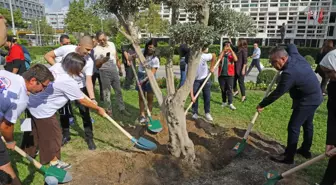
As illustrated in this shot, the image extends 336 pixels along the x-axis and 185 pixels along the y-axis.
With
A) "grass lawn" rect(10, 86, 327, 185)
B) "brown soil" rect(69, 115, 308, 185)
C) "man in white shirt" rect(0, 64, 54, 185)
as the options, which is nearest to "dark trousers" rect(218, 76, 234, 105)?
"grass lawn" rect(10, 86, 327, 185)

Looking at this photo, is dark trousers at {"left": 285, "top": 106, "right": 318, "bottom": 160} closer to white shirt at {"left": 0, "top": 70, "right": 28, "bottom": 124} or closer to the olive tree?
the olive tree

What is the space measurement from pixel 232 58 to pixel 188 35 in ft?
11.8

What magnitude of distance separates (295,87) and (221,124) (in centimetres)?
218

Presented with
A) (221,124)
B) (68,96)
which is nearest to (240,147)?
(221,124)

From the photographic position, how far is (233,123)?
5.38 meters

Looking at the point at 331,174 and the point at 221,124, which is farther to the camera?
the point at 221,124

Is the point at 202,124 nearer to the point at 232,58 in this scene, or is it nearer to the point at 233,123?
the point at 233,123

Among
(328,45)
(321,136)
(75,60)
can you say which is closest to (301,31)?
(328,45)

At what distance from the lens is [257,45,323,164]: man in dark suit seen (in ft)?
10.5

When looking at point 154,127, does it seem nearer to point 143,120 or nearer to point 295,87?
point 143,120

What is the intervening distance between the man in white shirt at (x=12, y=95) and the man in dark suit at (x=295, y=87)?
2.75 meters

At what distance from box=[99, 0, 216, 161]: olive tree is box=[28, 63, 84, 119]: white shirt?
0.97 metres

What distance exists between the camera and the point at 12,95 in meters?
2.09

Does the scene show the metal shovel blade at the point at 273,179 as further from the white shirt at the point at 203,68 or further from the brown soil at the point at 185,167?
the white shirt at the point at 203,68
